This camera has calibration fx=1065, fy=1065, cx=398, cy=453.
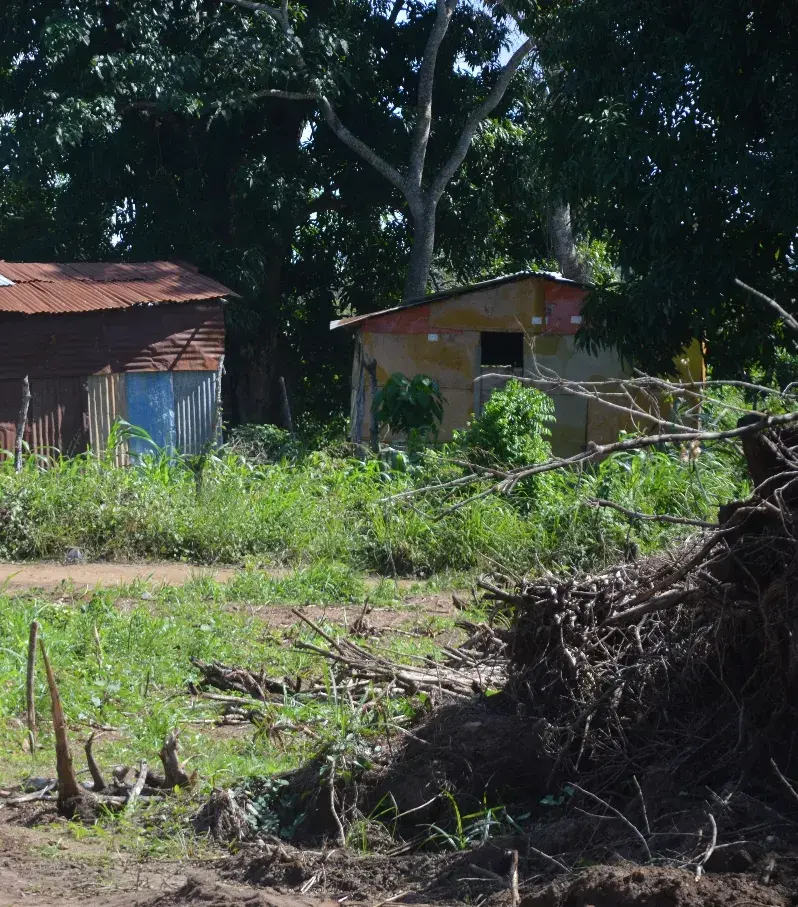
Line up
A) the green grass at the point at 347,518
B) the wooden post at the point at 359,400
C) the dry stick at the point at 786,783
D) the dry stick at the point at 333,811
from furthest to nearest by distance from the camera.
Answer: the wooden post at the point at 359,400 < the green grass at the point at 347,518 < the dry stick at the point at 333,811 < the dry stick at the point at 786,783

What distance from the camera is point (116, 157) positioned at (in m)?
20.1

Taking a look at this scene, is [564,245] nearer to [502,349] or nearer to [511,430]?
[502,349]

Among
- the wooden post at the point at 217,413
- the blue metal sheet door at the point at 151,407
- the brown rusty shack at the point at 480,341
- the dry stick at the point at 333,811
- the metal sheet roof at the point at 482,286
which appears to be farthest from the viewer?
the wooden post at the point at 217,413

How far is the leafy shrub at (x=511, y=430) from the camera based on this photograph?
1159 cm

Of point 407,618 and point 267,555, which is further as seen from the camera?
point 267,555

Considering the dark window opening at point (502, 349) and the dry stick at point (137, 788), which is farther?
the dark window opening at point (502, 349)

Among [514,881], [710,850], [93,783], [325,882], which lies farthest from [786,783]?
[93,783]

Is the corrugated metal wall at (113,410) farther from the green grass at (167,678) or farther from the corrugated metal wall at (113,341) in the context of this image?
the green grass at (167,678)

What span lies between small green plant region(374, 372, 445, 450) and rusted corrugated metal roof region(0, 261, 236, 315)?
3988 millimetres

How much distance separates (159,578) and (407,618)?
2.63 meters

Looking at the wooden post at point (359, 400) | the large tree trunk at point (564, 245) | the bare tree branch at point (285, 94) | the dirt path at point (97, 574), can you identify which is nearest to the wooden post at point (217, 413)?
the wooden post at point (359, 400)

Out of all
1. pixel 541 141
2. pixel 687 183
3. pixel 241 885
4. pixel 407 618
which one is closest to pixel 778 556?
pixel 241 885

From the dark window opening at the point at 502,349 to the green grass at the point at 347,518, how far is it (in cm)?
670

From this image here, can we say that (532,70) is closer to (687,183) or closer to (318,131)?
(318,131)
